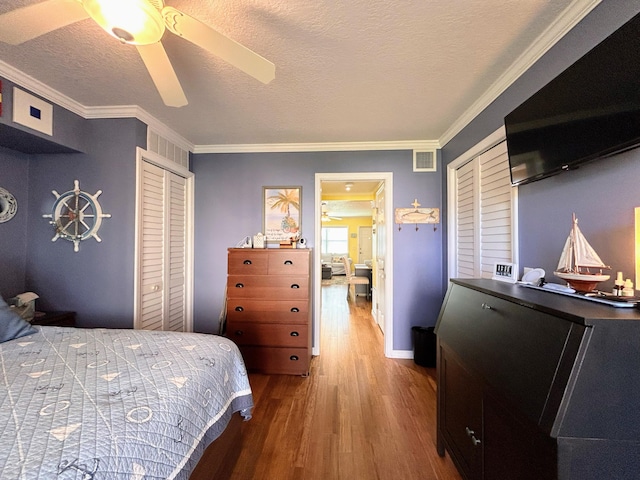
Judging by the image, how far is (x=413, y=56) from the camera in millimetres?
1672

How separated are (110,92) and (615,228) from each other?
327cm

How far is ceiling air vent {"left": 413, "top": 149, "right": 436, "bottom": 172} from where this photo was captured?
10.2ft

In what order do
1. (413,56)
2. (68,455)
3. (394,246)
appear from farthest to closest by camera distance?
(394,246) < (413,56) < (68,455)

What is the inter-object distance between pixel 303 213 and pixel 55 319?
238cm

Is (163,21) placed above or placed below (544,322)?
above

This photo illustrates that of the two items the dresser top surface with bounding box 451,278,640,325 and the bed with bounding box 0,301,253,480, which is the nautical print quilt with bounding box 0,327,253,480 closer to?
the bed with bounding box 0,301,253,480

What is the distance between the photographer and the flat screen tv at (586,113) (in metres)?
0.95

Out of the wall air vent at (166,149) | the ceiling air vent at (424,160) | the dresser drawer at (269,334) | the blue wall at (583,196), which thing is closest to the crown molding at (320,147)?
the ceiling air vent at (424,160)

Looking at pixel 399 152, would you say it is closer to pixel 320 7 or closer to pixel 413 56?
pixel 413 56

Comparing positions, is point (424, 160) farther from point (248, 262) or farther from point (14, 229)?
point (14, 229)

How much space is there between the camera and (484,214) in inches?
88.0

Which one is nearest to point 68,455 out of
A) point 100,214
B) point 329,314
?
point 100,214

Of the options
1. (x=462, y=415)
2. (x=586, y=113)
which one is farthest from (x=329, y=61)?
(x=462, y=415)

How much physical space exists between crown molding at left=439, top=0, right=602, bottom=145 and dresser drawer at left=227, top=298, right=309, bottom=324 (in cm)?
232
